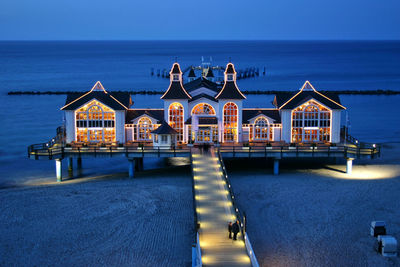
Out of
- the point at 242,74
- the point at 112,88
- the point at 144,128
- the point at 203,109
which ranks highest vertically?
the point at 242,74

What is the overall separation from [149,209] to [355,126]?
42655mm

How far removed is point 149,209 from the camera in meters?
30.7

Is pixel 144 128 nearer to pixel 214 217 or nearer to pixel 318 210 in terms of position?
pixel 318 210

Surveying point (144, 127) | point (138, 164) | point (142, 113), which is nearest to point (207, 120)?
point (144, 127)

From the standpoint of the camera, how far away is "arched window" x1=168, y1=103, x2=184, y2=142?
42.7 meters

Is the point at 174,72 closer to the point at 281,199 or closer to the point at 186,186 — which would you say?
the point at 186,186

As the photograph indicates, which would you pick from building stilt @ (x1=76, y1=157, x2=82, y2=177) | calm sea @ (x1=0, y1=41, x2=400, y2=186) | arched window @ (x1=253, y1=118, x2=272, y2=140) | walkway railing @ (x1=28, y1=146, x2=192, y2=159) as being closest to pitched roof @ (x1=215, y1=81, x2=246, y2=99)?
arched window @ (x1=253, y1=118, x2=272, y2=140)

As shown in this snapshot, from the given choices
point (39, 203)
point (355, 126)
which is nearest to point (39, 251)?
point (39, 203)

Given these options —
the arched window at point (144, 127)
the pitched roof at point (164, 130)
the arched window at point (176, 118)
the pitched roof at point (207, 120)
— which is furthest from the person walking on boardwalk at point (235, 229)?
the arched window at point (144, 127)

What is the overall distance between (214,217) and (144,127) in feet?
60.1

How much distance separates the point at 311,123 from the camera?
4241cm

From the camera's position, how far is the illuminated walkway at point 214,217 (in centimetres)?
2247

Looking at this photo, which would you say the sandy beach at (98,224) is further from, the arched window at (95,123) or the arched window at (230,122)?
the arched window at (230,122)

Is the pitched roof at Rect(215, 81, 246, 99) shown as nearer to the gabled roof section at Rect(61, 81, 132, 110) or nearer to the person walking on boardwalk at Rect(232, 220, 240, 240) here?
the gabled roof section at Rect(61, 81, 132, 110)
